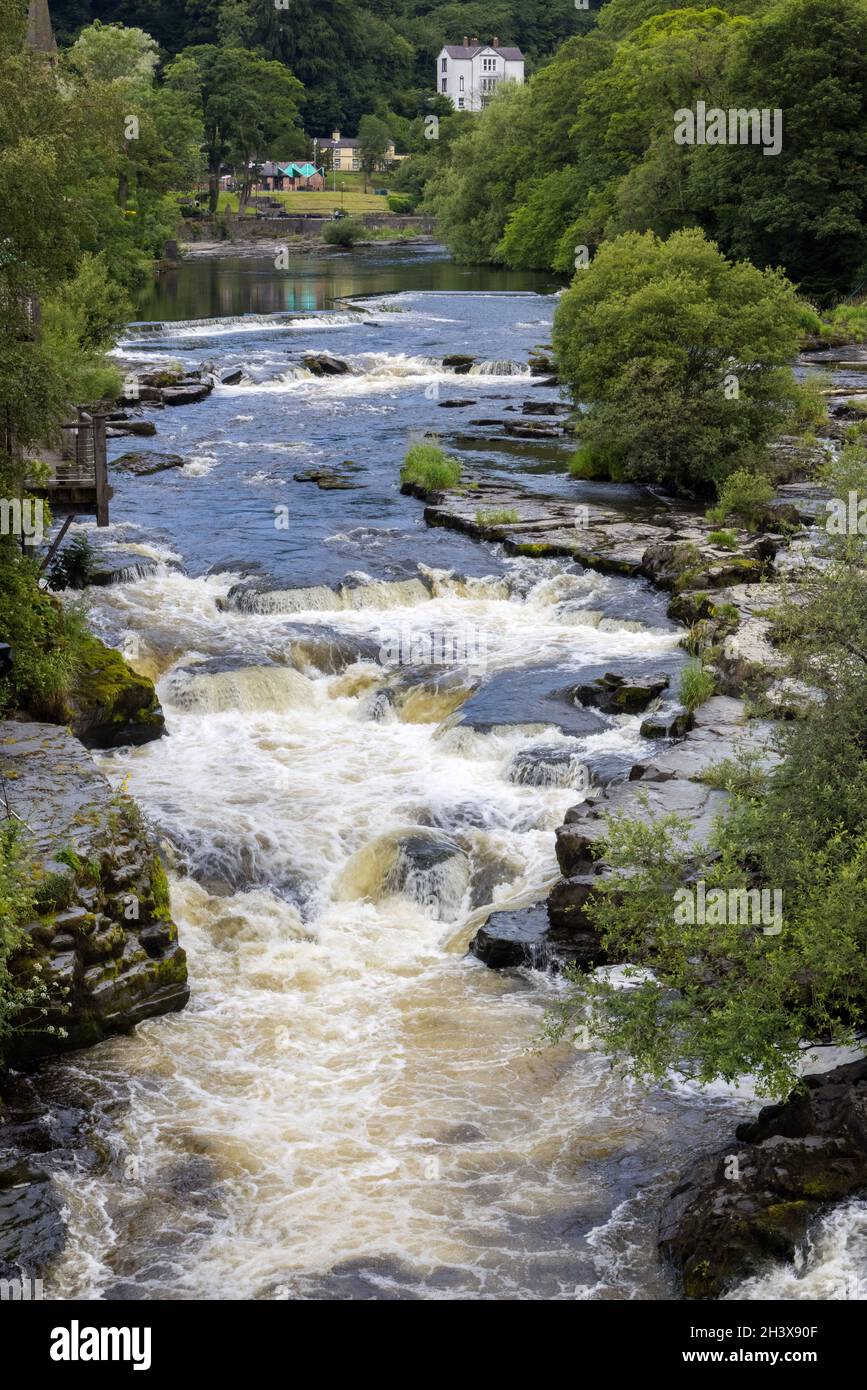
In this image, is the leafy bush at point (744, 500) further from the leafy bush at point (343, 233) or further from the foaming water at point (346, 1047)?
the leafy bush at point (343, 233)

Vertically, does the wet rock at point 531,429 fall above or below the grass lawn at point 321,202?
below

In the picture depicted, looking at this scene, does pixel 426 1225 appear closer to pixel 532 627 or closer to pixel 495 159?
pixel 532 627

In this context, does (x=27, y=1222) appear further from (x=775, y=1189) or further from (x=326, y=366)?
(x=326, y=366)

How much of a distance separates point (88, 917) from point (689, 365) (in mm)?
21873

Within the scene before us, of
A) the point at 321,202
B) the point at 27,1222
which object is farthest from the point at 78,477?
the point at 321,202

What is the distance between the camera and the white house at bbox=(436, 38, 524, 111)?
15175 cm

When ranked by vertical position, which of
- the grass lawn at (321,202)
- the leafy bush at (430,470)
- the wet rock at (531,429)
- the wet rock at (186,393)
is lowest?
the leafy bush at (430,470)

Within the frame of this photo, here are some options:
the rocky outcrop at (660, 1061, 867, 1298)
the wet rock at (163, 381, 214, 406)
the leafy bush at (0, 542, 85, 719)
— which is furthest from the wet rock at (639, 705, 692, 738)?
the wet rock at (163, 381, 214, 406)

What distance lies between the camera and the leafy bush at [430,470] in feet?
110

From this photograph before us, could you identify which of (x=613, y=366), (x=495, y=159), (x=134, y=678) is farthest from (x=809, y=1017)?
(x=495, y=159)

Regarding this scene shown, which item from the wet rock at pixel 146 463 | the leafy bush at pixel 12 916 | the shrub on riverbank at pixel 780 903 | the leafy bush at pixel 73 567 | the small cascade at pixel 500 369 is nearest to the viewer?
the shrub on riverbank at pixel 780 903

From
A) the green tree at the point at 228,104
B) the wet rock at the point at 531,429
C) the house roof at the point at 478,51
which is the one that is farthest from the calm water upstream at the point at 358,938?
the house roof at the point at 478,51

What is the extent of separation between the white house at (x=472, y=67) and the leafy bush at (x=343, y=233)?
47.9 m

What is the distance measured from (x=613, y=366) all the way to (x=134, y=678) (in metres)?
15.7
